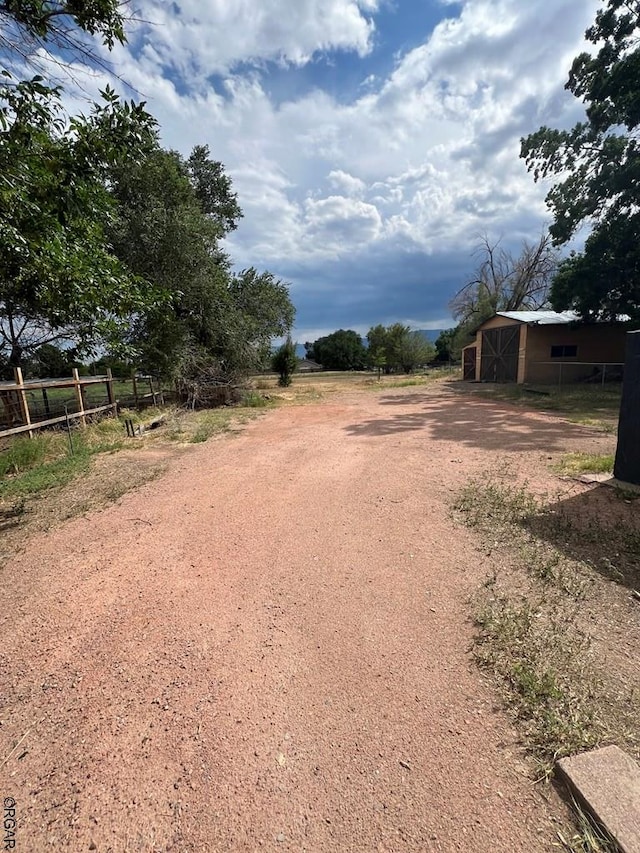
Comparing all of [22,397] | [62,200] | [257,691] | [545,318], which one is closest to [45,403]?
[22,397]

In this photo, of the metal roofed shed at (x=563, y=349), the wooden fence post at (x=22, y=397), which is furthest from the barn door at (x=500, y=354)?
the wooden fence post at (x=22, y=397)

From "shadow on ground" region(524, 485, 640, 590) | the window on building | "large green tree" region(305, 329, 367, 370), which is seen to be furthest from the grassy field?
"large green tree" region(305, 329, 367, 370)

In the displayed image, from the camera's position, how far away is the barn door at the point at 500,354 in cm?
1811

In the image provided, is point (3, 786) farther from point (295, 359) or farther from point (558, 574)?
point (295, 359)

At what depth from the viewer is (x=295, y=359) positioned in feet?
87.3

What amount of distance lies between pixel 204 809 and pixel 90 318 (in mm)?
5273

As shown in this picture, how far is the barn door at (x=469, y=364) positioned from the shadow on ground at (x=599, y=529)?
19419 millimetres

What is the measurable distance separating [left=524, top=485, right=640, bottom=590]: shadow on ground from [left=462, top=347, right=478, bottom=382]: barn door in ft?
63.7

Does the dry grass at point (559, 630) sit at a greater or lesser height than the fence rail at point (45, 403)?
lesser

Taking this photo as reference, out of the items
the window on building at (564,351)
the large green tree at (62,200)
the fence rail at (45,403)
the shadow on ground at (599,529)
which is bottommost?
the shadow on ground at (599,529)

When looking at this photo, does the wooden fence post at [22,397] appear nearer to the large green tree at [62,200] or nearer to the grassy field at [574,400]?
the large green tree at [62,200]

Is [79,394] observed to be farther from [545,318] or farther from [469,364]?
[469,364]

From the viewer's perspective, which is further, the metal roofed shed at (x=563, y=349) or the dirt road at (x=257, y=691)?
the metal roofed shed at (x=563, y=349)

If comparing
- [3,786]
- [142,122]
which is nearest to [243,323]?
[142,122]
